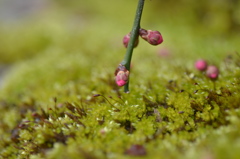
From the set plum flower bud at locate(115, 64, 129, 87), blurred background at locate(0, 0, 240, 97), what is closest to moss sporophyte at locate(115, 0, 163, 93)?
plum flower bud at locate(115, 64, 129, 87)

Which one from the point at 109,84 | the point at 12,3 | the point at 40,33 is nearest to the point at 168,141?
the point at 109,84

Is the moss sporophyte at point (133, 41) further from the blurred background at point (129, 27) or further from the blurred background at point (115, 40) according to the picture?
the blurred background at point (129, 27)

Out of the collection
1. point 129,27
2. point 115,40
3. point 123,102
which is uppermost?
point 129,27

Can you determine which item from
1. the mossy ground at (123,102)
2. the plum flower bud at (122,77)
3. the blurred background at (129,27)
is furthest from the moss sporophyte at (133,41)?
the blurred background at (129,27)

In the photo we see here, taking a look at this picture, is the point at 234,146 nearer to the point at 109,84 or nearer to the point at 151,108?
the point at 151,108

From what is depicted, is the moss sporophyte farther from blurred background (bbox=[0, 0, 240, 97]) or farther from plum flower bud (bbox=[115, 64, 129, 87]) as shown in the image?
blurred background (bbox=[0, 0, 240, 97])

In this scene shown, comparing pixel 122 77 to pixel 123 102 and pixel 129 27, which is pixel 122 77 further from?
pixel 129 27

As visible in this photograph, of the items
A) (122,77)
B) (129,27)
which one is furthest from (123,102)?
(129,27)
